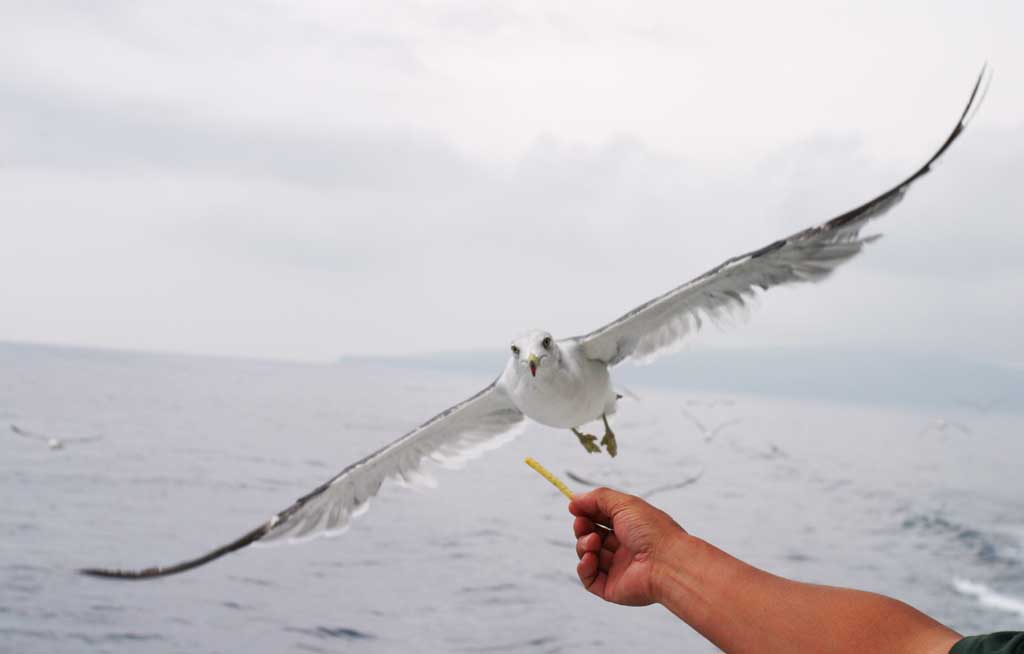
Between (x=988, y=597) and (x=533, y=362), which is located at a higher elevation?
(x=533, y=362)

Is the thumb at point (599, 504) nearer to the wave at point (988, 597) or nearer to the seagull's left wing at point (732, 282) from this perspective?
the seagull's left wing at point (732, 282)

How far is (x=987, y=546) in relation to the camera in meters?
9.16

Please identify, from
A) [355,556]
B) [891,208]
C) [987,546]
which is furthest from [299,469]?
[891,208]

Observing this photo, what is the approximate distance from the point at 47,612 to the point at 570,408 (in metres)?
5.32

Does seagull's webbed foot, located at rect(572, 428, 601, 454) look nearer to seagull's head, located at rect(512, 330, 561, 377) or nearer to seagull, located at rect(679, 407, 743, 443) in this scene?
seagull's head, located at rect(512, 330, 561, 377)

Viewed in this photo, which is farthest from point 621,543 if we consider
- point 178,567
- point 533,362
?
point 178,567

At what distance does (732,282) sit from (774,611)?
996 mm

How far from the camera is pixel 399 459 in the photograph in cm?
234

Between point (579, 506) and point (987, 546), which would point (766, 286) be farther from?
point (987, 546)

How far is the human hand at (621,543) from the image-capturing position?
4.09 feet

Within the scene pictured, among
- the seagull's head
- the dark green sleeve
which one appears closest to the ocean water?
the seagull's head

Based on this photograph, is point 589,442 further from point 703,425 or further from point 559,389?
point 703,425

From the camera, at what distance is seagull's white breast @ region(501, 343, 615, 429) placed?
1.81 m

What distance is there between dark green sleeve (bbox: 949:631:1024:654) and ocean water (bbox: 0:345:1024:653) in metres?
2.91
